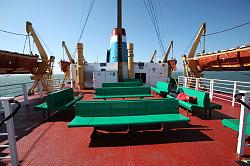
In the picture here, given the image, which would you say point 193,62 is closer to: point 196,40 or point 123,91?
point 196,40

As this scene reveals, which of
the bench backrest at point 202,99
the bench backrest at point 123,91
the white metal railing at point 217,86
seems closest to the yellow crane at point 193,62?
the white metal railing at point 217,86

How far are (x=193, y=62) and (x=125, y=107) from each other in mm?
12964

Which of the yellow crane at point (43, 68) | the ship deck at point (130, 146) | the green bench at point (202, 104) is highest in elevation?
the yellow crane at point (43, 68)

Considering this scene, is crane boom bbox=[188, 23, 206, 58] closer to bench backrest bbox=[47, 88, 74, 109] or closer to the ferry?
the ferry

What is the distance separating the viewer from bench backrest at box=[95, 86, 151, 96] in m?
9.06

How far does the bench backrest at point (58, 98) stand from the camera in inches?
255

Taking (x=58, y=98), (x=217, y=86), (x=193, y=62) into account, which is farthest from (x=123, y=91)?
(x=193, y=62)

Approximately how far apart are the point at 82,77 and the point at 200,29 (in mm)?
12482

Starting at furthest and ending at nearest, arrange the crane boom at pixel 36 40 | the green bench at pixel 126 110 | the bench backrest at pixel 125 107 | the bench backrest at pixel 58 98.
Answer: the crane boom at pixel 36 40
the bench backrest at pixel 58 98
the bench backrest at pixel 125 107
the green bench at pixel 126 110

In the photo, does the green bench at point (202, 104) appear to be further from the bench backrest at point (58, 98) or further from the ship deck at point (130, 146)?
the bench backrest at point (58, 98)

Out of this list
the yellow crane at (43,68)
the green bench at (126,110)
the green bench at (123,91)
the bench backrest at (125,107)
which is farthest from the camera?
the yellow crane at (43,68)

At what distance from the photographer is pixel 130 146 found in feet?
14.3

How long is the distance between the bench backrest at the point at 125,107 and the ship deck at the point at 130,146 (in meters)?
0.59

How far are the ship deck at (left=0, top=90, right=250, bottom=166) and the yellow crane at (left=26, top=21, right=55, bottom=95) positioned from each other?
8620 millimetres
